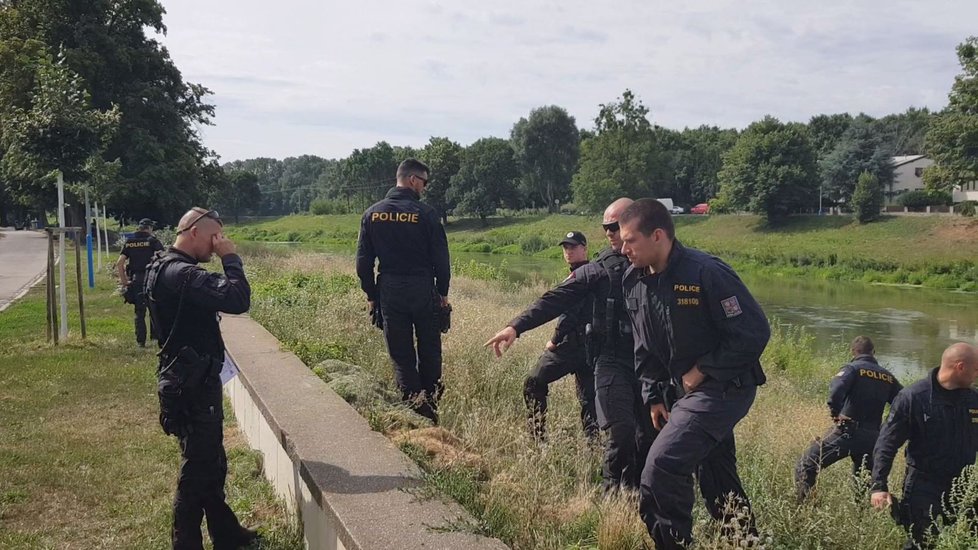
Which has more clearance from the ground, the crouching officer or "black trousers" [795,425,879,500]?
the crouching officer

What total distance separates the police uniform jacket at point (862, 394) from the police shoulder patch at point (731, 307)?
3.21m

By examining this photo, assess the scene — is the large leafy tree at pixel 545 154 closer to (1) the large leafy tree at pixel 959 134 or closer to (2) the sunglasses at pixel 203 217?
(1) the large leafy tree at pixel 959 134

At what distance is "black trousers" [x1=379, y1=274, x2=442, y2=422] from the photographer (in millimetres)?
5680

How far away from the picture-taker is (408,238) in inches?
224

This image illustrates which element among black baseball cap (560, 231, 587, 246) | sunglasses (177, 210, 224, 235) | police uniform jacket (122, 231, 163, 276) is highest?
sunglasses (177, 210, 224, 235)

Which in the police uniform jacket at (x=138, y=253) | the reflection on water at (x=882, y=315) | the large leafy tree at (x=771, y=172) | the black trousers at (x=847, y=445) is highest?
the large leafy tree at (x=771, y=172)

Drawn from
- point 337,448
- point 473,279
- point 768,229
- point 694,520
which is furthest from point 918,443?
point 768,229

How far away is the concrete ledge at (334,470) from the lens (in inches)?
125

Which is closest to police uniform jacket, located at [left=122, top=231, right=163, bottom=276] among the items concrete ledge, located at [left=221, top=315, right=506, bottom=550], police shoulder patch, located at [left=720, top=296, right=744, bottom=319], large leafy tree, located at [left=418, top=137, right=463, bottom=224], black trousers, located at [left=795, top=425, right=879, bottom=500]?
concrete ledge, located at [left=221, top=315, right=506, bottom=550]

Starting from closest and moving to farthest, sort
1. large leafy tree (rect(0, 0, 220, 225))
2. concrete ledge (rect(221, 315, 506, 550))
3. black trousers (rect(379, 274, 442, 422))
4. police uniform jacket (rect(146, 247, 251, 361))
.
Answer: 1. concrete ledge (rect(221, 315, 506, 550))
2. police uniform jacket (rect(146, 247, 251, 361))
3. black trousers (rect(379, 274, 442, 422))
4. large leafy tree (rect(0, 0, 220, 225))

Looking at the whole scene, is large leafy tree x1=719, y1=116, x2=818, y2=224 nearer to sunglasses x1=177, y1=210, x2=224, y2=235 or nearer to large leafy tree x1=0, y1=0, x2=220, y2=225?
large leafy tree x1=0, y1=0, x2=220, y2=225

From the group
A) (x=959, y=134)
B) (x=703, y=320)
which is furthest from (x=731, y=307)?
(x=959, y=134)

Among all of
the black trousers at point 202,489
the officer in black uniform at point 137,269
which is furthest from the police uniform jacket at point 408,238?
the officer in black uniform at point 137,269

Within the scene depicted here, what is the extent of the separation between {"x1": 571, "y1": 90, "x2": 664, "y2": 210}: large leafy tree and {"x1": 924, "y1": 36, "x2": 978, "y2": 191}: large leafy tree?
916 inches
